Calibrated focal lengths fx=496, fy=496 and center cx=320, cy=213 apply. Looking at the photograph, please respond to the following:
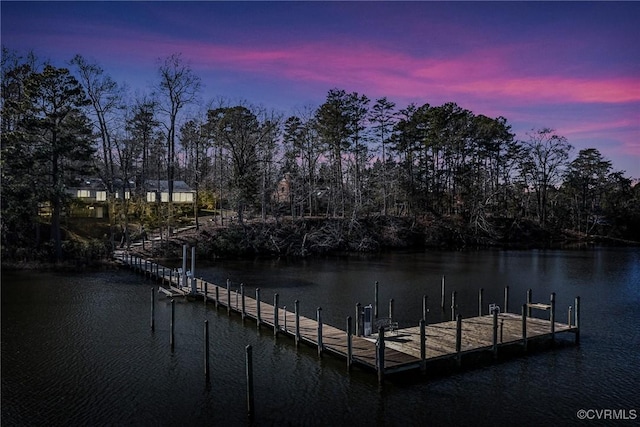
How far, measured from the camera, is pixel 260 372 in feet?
52.9

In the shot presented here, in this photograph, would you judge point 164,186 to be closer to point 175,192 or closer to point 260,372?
point 175,192

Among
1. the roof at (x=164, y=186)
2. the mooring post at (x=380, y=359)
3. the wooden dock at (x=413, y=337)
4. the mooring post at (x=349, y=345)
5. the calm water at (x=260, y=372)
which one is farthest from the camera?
the roof at (x=164, y=186)

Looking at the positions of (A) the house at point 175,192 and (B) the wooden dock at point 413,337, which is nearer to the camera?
(B) the wooden dock at point 413,337

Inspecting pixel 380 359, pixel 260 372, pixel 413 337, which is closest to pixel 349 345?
pixel 380 359

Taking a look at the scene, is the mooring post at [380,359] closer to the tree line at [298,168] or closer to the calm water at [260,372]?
the calm water at [260,372]

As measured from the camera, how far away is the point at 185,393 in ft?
47.5

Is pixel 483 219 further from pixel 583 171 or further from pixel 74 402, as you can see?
pixel 74 402

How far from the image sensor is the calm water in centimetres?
1329

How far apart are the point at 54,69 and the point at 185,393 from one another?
31649 mm

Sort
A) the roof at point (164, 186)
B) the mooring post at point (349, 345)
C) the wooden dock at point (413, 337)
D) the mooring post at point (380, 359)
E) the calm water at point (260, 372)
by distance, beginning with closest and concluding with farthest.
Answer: the calm water at point (260, 372), the mooring post at point (380, 359), the wooden dock at point (413, 337), the mooring post at point (349, 345), the roof at point (164, 186)

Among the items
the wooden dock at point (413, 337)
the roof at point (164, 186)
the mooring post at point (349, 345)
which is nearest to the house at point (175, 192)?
the roof at point (164, 186)

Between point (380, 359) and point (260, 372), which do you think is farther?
point (260, 372)

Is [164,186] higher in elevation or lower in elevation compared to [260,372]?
higher

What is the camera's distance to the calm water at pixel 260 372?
13.3m
